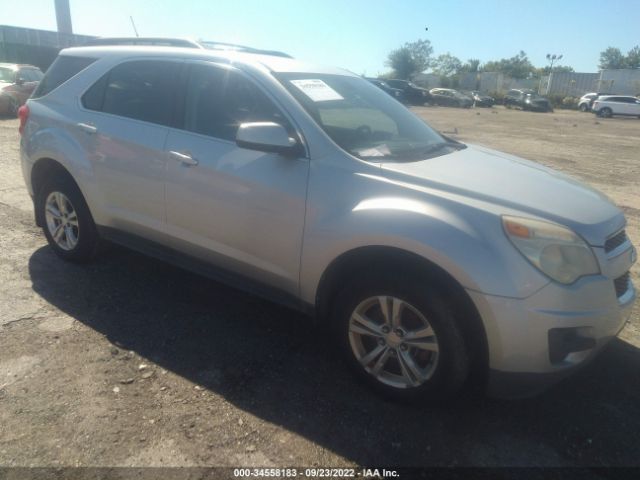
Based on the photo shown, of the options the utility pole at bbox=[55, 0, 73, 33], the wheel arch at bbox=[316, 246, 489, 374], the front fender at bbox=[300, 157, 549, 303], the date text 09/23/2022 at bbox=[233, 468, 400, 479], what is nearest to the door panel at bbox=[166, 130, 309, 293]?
the front fender at bbox=[300, 157, 549, 303]

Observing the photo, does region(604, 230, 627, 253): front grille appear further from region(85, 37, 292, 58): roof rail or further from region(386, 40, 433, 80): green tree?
region(386, 40, 433, 80): green tree

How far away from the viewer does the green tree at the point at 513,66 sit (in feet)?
328

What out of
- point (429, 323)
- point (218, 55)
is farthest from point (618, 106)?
point (429, 323)

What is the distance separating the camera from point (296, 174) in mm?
2836

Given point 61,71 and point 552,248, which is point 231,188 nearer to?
point 552,248

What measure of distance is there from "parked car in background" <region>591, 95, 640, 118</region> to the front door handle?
132 ft

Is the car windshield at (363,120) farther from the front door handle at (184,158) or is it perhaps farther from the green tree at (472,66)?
the green tree at (472,66)

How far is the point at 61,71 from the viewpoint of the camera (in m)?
4.23

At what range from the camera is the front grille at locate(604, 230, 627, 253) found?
2.50 meters

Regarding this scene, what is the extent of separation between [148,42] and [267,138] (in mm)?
2035

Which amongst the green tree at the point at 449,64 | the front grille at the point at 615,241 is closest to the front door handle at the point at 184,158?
the front grille at the point at 615,241

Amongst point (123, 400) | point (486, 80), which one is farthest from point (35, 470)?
point (486, 80)

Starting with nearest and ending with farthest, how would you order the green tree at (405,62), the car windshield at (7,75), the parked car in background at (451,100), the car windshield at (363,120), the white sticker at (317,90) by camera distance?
1. the car windshield at (363,120)
2. the white sticker at (317,90)
3. the car windshield at (7,75)
4. the parked car in background at (451,100)
5. the green tree at (405,62)

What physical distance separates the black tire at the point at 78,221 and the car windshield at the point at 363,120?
2.07 m
